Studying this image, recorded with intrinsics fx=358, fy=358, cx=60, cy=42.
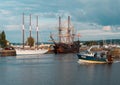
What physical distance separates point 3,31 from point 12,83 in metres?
129

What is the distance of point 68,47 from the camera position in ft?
624

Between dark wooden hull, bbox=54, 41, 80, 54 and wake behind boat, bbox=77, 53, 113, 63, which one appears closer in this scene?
wake behind boat, bbox=77, 53, 113, 63

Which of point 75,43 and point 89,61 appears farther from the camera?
point 75,43

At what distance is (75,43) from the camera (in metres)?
198

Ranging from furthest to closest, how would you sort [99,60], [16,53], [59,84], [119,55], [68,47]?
[68,47] → [16,53] → [119,55] → [99,60] → [59,84]

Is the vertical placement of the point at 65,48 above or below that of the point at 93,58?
below

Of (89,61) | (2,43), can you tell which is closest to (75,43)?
(2,43)

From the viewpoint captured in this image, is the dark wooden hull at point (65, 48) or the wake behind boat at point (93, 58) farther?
the dark wooden hull at point (65, 48)

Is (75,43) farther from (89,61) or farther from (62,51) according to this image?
(89,61)

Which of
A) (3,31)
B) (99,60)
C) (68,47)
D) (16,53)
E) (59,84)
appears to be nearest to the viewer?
(59,84)

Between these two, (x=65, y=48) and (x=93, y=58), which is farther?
(x=65, y=48)

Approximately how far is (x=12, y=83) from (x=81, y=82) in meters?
9.78

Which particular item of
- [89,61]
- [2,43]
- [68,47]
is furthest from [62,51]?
[89,61]

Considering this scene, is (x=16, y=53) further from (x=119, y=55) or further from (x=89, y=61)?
(x=89, y=61)
